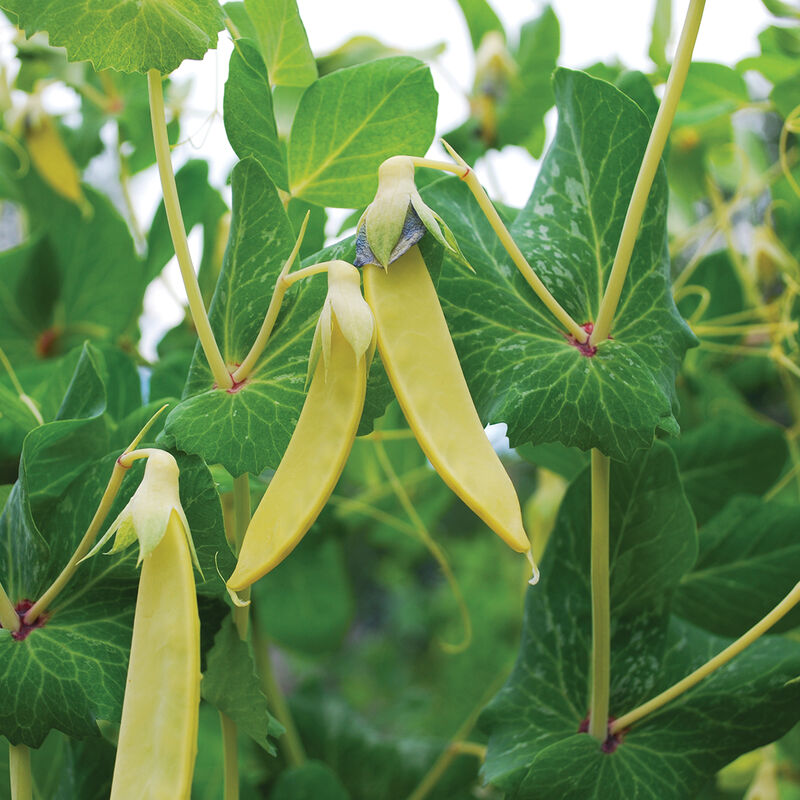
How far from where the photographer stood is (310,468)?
22cm

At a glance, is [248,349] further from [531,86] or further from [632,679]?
[531,86]

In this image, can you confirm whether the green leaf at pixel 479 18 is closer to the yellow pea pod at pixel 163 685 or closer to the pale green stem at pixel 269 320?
the pale green stem at pixel 269 320

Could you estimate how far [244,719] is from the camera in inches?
10.6

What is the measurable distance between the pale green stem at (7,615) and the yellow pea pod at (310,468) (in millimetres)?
96

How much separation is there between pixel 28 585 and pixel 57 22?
0.61 ft

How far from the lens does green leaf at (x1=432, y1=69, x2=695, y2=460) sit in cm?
27

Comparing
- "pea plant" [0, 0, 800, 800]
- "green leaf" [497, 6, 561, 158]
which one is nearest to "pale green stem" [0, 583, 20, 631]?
"pea plant" [0, 0, 800, 800]

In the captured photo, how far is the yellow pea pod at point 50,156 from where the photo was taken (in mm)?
528

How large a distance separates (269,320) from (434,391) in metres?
0.07

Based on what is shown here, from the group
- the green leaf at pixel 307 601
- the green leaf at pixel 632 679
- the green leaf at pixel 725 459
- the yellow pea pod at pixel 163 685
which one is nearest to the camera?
the yellow pea pod at pixel 163 685

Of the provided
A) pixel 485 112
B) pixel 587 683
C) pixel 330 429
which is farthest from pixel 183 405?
pixel 485 112

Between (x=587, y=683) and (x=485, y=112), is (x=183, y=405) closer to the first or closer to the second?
(x=587, y=683)

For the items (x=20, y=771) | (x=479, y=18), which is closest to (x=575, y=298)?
(x=20, y=771)

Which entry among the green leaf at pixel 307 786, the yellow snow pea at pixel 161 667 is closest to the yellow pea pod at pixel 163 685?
the yellow snow pea at pixel 161 667
